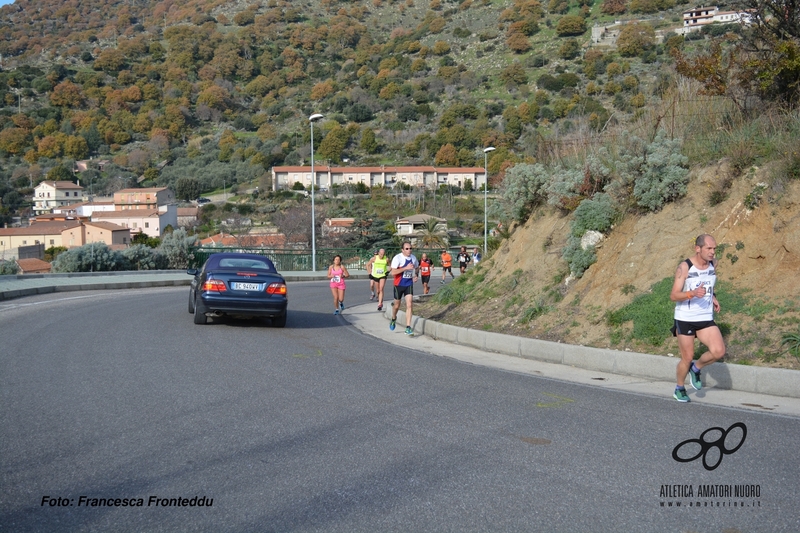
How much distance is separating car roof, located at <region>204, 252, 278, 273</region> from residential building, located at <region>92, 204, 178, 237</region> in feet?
215

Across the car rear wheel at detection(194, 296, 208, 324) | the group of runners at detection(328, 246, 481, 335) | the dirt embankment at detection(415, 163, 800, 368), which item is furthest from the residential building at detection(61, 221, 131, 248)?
the dirt embankment at detection(415, 163, 800, 368)

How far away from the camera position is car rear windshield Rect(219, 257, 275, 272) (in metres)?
15.5

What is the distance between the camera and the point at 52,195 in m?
96.4

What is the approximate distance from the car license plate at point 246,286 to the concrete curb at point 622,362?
3645 mm

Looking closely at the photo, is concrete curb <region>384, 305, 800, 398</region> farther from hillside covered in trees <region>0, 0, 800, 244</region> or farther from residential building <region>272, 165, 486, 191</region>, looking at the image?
residential building <region>272, 165, 486, 191</region>

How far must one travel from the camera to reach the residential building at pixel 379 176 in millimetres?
92812

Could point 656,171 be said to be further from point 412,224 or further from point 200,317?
point 412,224

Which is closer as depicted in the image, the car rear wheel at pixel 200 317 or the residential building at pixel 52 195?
the car rear wheel at pixel 200 317

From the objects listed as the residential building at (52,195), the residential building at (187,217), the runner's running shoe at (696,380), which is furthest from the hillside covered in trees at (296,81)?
the runner's running shoe at (696,380)

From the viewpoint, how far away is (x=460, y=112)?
11138cm

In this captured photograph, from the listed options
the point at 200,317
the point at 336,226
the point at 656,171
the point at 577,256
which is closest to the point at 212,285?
the point at 200,317

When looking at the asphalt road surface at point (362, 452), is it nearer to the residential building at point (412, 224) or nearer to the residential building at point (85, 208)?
the residential building at point (412, 224)

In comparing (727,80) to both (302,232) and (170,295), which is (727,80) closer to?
(170,295)

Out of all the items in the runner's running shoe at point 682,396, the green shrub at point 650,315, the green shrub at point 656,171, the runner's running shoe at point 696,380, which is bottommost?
the runner's running shoe at point 682,396
